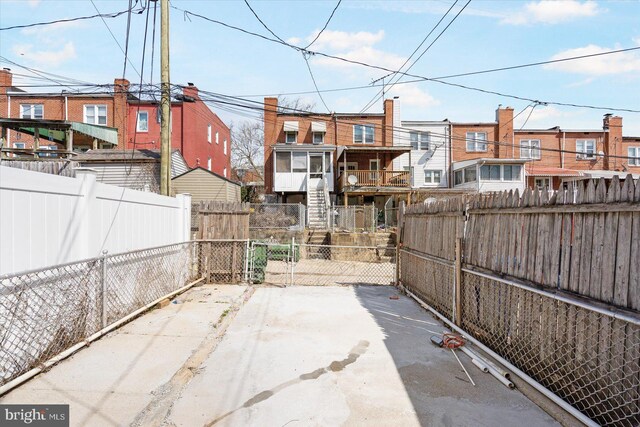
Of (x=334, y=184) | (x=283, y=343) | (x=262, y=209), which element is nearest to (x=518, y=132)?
(x=334, y=184)

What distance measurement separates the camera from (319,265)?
47.1 feet

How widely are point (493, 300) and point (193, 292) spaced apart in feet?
20.4

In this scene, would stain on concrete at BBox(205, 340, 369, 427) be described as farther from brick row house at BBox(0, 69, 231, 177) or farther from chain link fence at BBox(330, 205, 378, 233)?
brick row house at BBox(0, 69, 231, 177)

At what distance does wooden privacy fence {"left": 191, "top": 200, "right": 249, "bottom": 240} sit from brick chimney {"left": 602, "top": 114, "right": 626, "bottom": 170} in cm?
3361

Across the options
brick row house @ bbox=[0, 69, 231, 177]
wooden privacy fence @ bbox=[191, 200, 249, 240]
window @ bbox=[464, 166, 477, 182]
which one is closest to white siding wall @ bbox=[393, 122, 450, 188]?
window @ bbox=[464, 166, 477, 182]

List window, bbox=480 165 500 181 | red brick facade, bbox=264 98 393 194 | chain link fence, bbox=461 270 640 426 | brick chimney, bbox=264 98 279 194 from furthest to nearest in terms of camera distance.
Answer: red brick facade, bbox=264 98 393 194 < brick chimney, bbox=264 98 279 194 < window, bbox=480 165 500 181 < chain link fence, bbox=461 270 640 426

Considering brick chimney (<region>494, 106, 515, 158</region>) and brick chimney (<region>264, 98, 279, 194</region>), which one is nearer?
brick chimney (<region>264, 98, 279, 194</region>)

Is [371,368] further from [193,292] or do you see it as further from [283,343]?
[193,292]

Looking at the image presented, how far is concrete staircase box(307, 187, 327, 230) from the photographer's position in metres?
20.8

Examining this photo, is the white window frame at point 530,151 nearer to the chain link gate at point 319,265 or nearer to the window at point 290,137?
the window at point 290,137

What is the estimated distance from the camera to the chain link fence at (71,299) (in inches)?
139

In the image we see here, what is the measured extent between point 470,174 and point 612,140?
571 inches

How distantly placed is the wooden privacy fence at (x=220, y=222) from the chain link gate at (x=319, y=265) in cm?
57

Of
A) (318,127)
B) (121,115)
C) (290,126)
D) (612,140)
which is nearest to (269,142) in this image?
(290,126)
